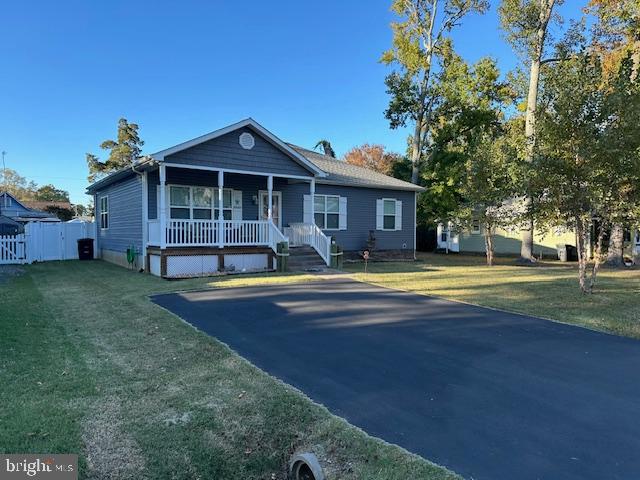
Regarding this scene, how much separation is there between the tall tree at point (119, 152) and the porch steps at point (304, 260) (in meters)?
38.1

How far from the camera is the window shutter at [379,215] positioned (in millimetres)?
19516

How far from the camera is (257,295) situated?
30.0 feet

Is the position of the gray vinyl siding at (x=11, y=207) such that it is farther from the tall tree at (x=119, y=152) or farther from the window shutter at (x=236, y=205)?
the window shutter at (x=236, y=205)

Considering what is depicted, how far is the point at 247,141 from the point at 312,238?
4149 millimetres

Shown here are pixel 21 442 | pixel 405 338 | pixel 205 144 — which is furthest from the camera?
pixel 205 144

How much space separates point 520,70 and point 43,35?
2399cm

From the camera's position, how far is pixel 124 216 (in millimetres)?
16141

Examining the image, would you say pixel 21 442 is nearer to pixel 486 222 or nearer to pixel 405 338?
pixel 405 338

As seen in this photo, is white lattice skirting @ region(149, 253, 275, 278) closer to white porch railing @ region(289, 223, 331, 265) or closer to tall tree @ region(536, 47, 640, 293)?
white porch railing @ region(289, 223, 331, 265)

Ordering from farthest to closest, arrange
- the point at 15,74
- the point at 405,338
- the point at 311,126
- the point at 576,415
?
the point at 311,126 → the point at 15,74 → the point at 405,338 → the point at 576,415

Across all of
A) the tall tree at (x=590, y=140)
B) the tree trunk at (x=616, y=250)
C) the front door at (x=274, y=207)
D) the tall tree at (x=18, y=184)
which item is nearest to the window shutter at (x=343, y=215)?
the front door at (x=274, y=207)

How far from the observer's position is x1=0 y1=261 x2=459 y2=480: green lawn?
288cm

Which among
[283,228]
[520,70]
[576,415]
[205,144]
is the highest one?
[520,70]

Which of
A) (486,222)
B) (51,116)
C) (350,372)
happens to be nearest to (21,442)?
(350,372)
